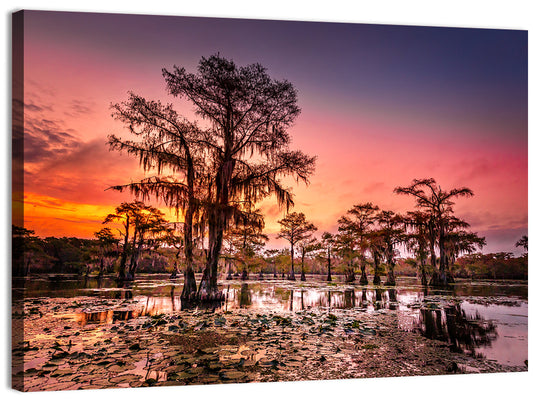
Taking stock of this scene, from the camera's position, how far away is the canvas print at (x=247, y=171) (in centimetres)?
420

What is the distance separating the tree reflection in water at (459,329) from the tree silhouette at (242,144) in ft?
12.4

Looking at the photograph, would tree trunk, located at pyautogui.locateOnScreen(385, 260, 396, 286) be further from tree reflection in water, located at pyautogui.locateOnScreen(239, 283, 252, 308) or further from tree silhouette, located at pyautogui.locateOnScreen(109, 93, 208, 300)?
tree silhouette, located at pyautogui.locateOnScreen(109, 93, 208, 300)

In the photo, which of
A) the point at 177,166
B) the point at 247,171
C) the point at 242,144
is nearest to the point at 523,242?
the point at 247,171

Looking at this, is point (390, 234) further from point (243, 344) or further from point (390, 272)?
point (243, 344)

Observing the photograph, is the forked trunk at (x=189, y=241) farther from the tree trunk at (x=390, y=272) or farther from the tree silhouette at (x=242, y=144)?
the tree trunk at (x=390, y=272)

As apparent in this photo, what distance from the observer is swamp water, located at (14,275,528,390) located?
11.9ft

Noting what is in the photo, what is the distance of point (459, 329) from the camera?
5492mm

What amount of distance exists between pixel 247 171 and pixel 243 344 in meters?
4.39

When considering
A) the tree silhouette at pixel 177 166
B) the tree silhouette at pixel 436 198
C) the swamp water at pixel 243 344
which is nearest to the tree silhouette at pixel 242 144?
the tree silhouette at pixel 177 166

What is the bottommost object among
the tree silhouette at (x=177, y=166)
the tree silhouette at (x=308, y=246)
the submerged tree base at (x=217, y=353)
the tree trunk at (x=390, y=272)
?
the tree trunk at (x=390, y=272)

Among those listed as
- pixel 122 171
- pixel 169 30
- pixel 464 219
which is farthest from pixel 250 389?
pixel 464 219

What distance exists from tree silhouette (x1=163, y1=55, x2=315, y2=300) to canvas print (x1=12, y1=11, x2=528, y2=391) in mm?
45

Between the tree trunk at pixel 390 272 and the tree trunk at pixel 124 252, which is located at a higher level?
the tree trunk at pixel 124 252

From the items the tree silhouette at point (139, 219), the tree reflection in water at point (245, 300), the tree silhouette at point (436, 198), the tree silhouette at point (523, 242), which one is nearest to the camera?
the tree silhouette at point (523, 242)
